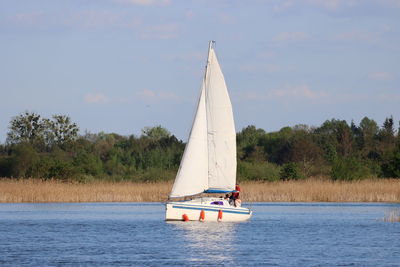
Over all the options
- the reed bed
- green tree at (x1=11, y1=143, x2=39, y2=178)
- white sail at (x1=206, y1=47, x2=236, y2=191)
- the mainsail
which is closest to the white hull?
the mainsail

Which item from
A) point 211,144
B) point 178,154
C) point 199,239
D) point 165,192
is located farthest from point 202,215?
point 178,154

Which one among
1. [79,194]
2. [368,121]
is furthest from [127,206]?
[368,121]

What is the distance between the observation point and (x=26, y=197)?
60031 mm

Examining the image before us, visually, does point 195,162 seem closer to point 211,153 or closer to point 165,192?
point 211,153

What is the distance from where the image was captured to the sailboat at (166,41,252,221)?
44406 millimetres

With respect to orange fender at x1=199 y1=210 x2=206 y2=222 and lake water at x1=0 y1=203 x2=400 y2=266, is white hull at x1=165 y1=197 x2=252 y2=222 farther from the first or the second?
lake water at x1=0 y1=203 x2=400 y2=266

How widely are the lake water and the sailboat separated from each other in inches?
50.1

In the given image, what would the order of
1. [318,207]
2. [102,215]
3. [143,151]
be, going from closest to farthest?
[102,215] < [318,207] < [143,151]

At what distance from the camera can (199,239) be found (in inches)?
1464

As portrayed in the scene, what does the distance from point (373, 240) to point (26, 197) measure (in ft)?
98.3

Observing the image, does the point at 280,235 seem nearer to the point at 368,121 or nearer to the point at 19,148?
the point at 19,148

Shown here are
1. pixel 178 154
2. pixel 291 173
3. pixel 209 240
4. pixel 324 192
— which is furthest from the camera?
pixel 178 154

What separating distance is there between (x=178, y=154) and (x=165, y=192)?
26.8m

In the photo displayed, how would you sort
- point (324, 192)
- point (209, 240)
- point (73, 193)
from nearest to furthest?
1. point (209, 240)
2. point (73, 193)
3. point (324, 192)
